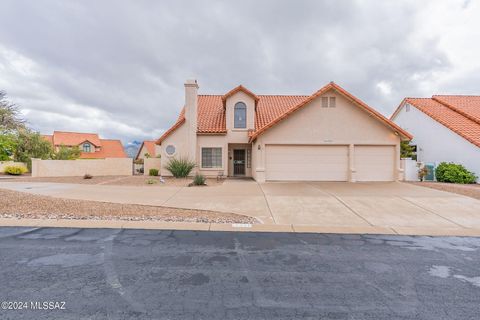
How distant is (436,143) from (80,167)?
93.0 feet

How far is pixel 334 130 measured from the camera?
15.0 m

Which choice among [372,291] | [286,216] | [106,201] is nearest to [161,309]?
[372,291]

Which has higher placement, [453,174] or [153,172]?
[453,174]

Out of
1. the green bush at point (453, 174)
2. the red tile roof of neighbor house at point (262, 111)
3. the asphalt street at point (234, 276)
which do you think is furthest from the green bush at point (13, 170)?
the green bush at point (453, 174)

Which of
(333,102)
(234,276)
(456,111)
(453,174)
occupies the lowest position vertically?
(234,276)

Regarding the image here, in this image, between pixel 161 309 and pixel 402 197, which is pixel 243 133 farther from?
pixel 161 309

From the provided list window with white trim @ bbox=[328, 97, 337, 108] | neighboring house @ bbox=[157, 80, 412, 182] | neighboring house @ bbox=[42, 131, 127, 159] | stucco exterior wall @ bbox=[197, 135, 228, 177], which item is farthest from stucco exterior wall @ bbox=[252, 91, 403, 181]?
neighboring house @ bbox=[42, 131, 127, 159]

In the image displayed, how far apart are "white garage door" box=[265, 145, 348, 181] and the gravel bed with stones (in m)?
8.29

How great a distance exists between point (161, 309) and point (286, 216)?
495 centimetres

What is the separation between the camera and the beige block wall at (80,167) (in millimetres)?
19062

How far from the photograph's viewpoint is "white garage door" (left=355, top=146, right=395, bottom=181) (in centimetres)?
1505

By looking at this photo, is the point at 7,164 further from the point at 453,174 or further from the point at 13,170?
the point at 453,174

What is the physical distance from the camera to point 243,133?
17.7 m

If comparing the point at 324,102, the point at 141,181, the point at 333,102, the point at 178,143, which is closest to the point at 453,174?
the point at 333,102
